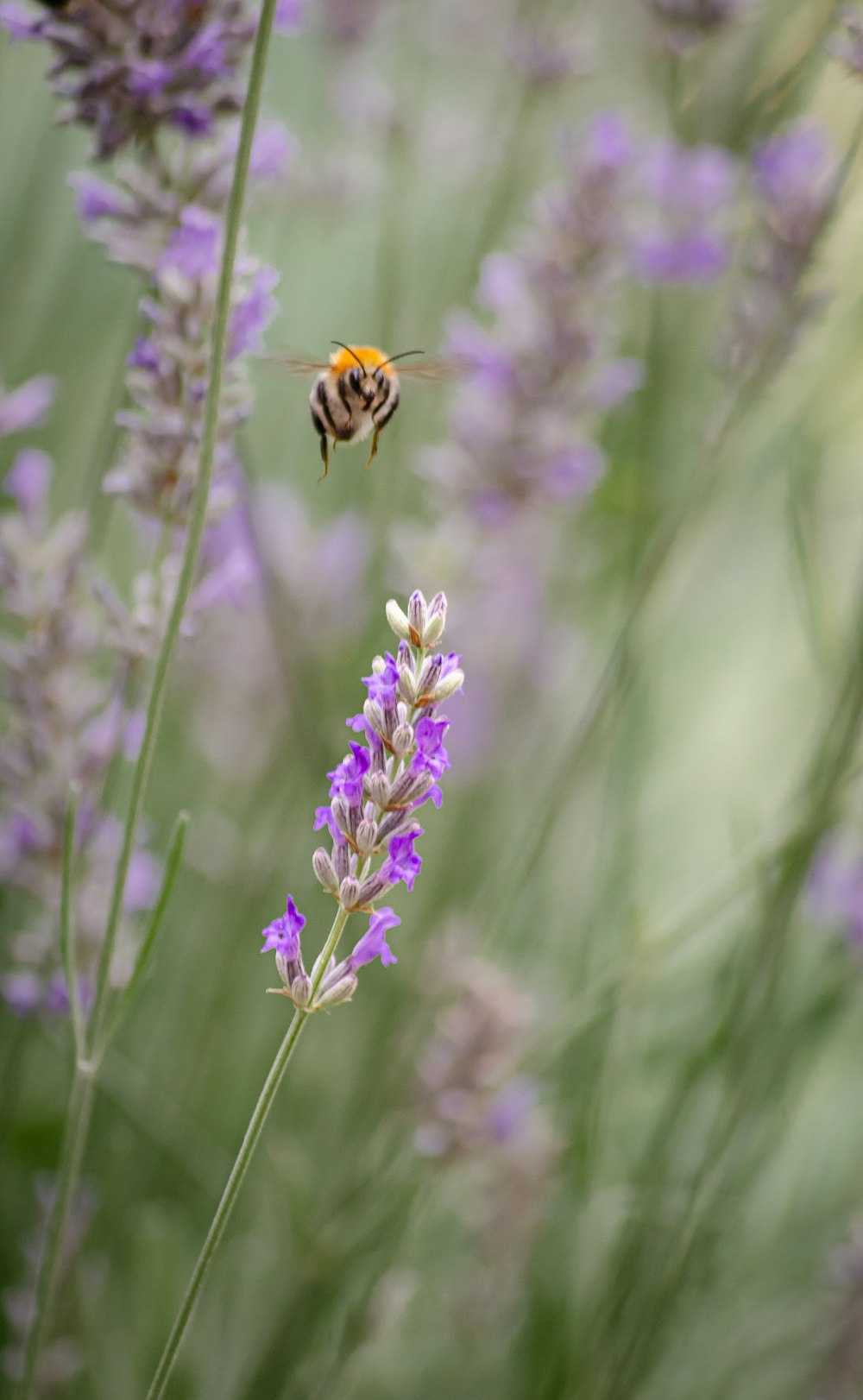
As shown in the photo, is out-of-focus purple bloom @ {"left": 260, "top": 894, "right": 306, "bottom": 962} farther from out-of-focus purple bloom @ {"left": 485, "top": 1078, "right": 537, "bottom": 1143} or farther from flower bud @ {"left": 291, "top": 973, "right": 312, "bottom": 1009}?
out-of-focus purple bloom @ {"left": 485, "top": 1078, "right": 537, "bottom": 1143}

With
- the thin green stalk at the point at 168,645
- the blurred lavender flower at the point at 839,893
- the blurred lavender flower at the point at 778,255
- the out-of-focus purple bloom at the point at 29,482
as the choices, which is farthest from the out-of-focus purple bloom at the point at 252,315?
the blurred lavender flower at the point at 839,893

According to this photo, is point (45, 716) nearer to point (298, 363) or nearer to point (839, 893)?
point (298, 363)

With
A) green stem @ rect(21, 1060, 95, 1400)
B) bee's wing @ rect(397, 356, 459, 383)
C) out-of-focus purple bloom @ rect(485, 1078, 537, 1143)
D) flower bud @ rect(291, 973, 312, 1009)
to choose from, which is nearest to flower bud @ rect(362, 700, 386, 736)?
flower bud @ rect(291, 973, 312, 1009)

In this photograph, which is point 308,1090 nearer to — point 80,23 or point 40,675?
point 40,675

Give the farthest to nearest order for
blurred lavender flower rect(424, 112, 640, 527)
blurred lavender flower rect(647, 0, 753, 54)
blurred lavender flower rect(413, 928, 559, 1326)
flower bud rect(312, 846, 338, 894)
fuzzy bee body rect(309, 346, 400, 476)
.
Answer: blurred lavender flower rect(424, 112, 640, 527)
blurred lavender flower rect(647, 0, 753, 54)
blurred lavender flower rect(413, 928, 559, 1326)
fuzzy bee body rect(309, 346, 400, 476)
flower bud rect(312, 846, 338, 894)

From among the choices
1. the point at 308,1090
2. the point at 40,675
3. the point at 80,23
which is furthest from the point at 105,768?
the point at 308,1090

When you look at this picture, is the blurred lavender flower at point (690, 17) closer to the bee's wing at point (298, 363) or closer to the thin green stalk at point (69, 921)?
the bee's wing at point (298, 363)
